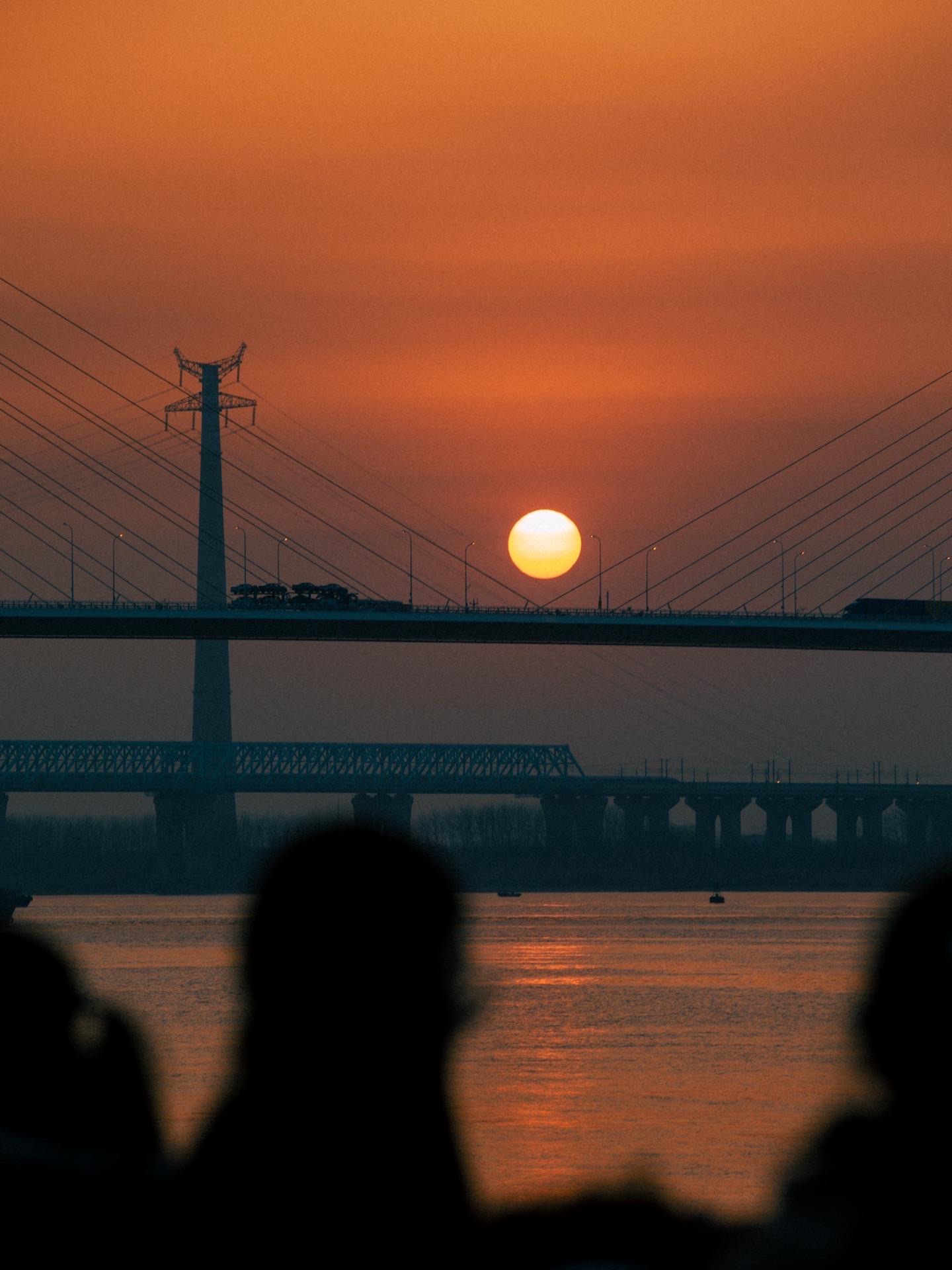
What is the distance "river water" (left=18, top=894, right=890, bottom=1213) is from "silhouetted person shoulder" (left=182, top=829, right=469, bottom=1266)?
0.05 meters

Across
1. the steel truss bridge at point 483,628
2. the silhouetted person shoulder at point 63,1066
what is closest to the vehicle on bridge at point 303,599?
the steel truss bridge at point 483,628

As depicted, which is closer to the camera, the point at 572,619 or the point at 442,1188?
the point at 442,1188

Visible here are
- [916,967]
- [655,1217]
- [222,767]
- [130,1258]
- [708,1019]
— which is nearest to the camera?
[655,1217]

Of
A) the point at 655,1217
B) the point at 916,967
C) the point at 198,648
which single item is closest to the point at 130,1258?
the point at 655,1217

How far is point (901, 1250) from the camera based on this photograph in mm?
1392

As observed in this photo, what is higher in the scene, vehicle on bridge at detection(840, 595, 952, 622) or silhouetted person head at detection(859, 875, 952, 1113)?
vehicle on bridge at detection(840, 595, 952, 622)

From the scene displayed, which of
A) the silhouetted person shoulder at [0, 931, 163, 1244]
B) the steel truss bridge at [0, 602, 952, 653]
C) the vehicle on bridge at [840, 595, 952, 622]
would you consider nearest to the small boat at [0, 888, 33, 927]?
the steel truss bridge at [0, 602, 952, 653]

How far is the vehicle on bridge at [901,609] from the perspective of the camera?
45.3 metres

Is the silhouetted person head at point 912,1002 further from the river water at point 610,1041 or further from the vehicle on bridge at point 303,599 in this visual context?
the vehicle on bridge at point 303,599

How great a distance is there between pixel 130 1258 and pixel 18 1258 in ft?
0.32

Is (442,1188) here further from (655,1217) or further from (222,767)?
(222,767)

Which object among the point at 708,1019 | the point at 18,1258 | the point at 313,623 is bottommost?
the point at 708,1019

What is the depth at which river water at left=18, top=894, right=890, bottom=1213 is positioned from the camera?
1719 cm

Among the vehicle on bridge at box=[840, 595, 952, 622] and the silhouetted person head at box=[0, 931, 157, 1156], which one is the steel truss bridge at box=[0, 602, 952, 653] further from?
the silhouetted person head at box=[0, 931, 157, 1156]
